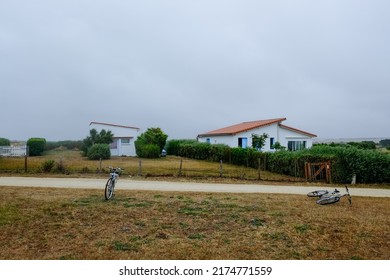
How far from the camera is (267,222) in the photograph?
8328 mm

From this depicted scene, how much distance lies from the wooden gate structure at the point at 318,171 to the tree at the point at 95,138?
23.5 m

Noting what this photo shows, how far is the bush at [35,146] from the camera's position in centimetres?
3850

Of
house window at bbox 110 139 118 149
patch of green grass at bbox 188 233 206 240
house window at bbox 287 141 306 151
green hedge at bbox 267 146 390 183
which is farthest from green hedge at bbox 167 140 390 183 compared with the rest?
house window at bbox 110 139 118 149

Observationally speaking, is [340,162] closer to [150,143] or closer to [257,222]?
[257,222]

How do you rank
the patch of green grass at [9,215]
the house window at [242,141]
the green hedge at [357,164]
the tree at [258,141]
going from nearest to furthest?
the patch of green grass at [9,215], the green hedge at [357,164], the tree at [258,141], the house window at [242,141]

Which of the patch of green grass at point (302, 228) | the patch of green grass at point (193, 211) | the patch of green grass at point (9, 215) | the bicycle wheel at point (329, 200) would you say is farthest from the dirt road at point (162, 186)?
the patch of green grass at point (302, 228)

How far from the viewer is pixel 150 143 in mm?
37125

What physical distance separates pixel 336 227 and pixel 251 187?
6.71 metres

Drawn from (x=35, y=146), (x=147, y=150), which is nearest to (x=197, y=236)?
(x=147, y=150)

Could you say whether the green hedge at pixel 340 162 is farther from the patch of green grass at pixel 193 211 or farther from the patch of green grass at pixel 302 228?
the patch of green grass at pixel 302 228

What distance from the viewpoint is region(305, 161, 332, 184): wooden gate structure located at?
17.5 meters
